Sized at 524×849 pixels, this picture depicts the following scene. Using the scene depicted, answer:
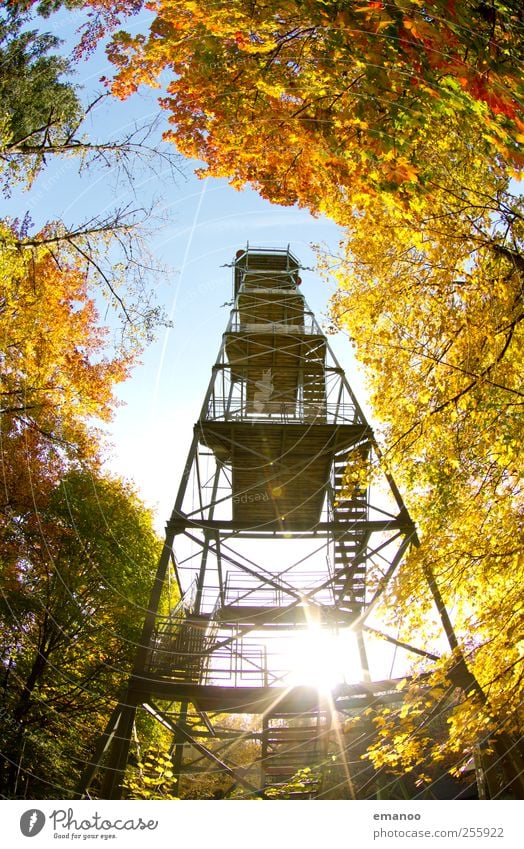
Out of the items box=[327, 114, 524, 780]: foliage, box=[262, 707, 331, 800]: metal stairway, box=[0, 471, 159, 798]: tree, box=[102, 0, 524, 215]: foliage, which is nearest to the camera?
box=[102, 0, 524, 215]: foliage

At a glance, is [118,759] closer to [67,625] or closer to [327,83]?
[67,625]

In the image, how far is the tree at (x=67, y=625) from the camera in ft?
36.1

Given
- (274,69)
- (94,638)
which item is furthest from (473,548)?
(94,638)

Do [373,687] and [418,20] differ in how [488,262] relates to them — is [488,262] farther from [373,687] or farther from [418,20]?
[373,687]

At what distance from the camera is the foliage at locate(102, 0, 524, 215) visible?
3.01 metres

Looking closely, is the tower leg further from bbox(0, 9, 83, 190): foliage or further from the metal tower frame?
bbox(0, 9, 83, 190): foliage

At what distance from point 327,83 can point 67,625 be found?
12187mm

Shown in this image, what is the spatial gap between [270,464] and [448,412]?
20.6ft

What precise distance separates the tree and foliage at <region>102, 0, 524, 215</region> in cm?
823

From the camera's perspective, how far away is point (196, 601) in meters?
12.1

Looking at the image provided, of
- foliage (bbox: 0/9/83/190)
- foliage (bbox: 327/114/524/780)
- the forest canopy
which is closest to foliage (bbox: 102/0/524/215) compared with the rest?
the forest canopy

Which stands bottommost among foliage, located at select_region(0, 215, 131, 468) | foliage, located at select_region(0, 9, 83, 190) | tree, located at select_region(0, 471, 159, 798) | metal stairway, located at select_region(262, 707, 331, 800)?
metal stairway, located at select_region(262, 707, 331, 800)

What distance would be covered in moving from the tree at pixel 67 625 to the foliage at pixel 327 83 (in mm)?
8226

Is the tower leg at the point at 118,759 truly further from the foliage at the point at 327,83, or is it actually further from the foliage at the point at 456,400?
the foliage at the point at 327,83
